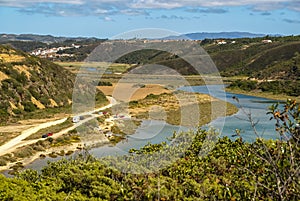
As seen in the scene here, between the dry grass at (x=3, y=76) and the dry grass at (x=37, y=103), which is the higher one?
the dry grass at (x=3, y=76)

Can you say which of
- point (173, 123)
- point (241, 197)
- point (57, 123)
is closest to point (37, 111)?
point (57, 123)

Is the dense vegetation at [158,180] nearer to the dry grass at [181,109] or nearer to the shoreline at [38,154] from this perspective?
the shoreline at [38,154]

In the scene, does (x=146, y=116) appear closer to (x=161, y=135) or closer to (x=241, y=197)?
(x=161, y=135)

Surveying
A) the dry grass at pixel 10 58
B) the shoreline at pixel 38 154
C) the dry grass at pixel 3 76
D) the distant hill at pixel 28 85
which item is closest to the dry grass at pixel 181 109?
the distant hill at pixel 28 85

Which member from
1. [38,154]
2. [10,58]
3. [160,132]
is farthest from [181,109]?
[38,154]

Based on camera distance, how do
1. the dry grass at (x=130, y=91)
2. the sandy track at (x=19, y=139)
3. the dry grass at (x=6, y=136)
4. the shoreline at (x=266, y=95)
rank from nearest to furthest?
the sandy track at (x=19, y=139) → the dry grass at (x=6, y=136) → the shoreline at (x=266, y=95) → the dry grass at (x=130, y=91)

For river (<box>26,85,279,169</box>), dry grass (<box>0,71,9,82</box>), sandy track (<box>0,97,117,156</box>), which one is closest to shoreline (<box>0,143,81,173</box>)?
river (<box>26,85,279,169</box>)

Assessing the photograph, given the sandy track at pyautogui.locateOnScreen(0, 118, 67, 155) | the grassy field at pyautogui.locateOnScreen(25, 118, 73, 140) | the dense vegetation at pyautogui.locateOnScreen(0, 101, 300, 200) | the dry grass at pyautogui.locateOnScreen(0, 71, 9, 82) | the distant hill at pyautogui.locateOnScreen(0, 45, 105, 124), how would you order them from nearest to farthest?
the dense vegetation at pyautogui.locateOnScreen(0, 101, 300, 200)
the sandy track at pyautogui.locateOnScreen(0, 118, 67, 155)
the grassy field at pyautogui.locateOnScreen(25, 118, 73, 140)
the distant hill at pyautogui.locateOnScreen(0, 45, 105, 124)
the dry grass at pyautogui.locateOnScreen(0, 71, 9, 82)

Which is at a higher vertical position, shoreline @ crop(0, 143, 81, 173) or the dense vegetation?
the dense vegetation

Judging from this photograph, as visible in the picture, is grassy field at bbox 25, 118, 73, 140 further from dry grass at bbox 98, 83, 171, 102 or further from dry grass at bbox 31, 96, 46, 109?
dry grass at bbox 98, 83, 171, 102
